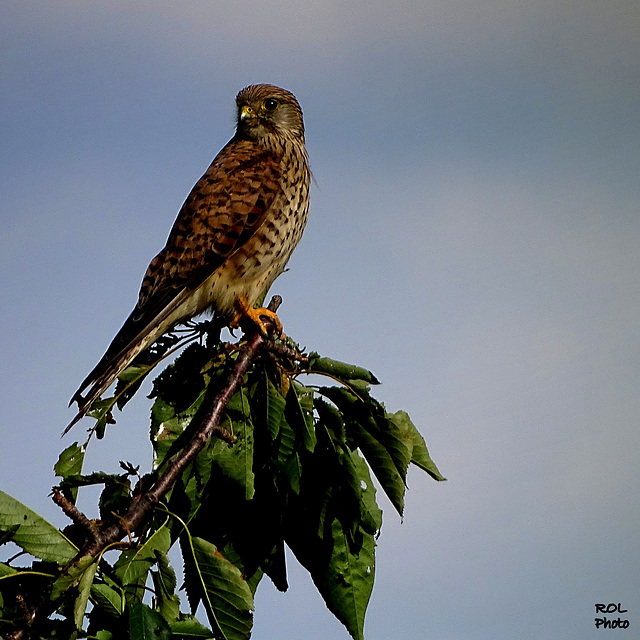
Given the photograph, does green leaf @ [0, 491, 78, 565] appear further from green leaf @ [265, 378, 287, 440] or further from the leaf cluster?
green leaf @ [265, 378, 287, 440]

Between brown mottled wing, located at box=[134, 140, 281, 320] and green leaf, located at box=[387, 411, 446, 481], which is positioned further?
brown mottled wing, located at box=[134, 140, 281, 320]

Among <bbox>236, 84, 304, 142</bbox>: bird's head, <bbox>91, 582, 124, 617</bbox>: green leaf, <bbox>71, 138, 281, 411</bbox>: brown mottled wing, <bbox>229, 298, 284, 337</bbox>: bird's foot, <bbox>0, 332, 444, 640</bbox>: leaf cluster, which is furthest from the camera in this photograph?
<bbox>236, 84, 304, 142</bbox>: bird's head

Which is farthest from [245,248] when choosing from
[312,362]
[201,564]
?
[201,564]

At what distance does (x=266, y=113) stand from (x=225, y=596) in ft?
12.9

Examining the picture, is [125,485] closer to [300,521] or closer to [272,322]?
[300,521]

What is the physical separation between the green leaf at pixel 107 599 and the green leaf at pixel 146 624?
0.09 metres

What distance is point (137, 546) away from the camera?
2221mm

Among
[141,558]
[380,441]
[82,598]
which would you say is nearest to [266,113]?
[380,441]

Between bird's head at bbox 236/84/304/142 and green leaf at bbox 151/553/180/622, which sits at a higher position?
bird's head at bbox 236/84/304/142

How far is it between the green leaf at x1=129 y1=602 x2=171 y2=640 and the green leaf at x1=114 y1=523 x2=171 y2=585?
16cm

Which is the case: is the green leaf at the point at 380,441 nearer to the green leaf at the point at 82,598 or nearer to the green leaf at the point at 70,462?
the green leaf at the point at 70,462

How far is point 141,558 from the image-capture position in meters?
2.19

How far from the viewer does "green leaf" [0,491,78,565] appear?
2.12 m

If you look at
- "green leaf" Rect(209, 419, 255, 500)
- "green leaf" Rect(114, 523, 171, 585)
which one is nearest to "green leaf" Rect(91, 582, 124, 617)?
"green leaf" Rect(114, 523, 171, 585)
